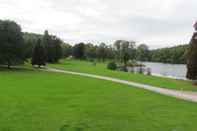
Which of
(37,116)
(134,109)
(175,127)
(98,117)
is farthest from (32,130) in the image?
(134,109)

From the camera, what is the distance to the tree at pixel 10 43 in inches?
1900

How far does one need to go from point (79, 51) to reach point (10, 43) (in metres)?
63.1

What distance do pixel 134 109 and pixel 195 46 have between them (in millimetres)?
17671

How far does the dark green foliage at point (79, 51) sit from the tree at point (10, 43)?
59.4 m

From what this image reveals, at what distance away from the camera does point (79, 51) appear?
367ft

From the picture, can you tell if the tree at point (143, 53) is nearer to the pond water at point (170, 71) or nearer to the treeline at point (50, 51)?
the treeline at point (50, 51)

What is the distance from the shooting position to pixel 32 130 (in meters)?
10.5

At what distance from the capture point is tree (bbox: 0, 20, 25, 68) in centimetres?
4825

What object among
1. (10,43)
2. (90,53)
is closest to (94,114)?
(10,43)

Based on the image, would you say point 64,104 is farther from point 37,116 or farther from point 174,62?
point 174,62

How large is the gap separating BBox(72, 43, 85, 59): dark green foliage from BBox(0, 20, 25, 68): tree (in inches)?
2337

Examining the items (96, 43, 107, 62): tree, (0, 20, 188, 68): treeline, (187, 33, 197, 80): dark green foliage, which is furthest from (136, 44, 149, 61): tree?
(187, 33, 197, 80): dark green foliage

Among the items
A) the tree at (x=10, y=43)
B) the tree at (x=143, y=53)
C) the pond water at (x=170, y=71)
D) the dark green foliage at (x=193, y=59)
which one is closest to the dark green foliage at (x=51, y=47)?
the pond water at (x=170, y=71)

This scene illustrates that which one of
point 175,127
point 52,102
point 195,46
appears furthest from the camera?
point 195,46
